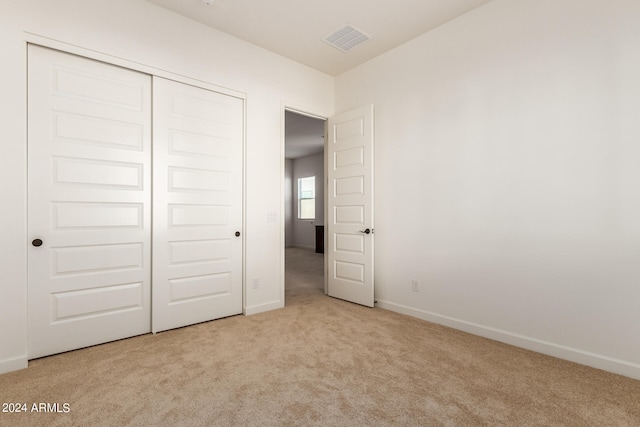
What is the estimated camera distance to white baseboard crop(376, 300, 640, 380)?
212 cm

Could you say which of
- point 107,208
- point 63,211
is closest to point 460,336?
point 107,208

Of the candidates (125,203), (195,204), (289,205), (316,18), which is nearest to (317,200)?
(289,205)

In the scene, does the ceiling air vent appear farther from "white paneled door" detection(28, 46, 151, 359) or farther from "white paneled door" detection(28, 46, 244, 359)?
"white paneled door" detection(28, 46, 151, 359)

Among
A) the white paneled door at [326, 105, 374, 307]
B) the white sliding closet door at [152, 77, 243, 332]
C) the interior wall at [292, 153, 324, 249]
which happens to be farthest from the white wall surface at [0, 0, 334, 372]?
the interior wall at [292, 153, 324, 249]

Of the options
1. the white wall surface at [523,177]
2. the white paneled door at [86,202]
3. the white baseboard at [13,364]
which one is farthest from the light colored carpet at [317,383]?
the white wall surface at [523,177]

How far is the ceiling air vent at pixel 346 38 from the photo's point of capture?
10.6 ft

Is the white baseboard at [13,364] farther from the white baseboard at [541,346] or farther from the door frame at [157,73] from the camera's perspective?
the white baseboard at [541,346]

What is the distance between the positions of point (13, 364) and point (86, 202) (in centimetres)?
123

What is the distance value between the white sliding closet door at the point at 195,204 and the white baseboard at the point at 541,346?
7.05ft

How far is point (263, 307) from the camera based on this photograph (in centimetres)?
352

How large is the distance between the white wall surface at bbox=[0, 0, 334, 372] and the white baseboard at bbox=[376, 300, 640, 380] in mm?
1795

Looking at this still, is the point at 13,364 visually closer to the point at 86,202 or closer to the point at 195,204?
the point at 86,202

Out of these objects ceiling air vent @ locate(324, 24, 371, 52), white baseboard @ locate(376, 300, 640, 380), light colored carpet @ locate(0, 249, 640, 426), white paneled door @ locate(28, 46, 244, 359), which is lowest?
light colored carpet @ locate(0, 249, 640, 426)

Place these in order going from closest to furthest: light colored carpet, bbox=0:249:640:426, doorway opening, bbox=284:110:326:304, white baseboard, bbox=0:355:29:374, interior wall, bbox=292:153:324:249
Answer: light colored carpet, bbox=0:249:640:426 → white baseboard, bbox=0:355:29:374 → doorway opening, bbox=284:110:326:304 → interior wall, bbox=292:153:324:249
